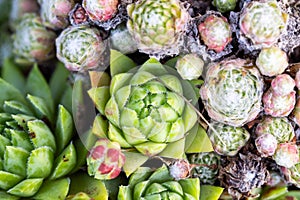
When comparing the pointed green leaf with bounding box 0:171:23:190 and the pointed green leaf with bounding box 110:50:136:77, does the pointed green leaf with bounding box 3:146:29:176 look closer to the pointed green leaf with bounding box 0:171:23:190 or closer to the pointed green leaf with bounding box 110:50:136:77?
the pointed green leaf with bounding box 0:171:23:190

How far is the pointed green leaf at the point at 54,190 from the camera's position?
1337 mm

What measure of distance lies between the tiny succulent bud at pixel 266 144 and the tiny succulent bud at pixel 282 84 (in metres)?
0.11

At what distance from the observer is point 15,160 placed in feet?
4.41

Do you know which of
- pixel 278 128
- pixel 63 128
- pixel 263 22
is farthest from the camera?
pixel 63 128

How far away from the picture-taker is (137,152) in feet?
4.35

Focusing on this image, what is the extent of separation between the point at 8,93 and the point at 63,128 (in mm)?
234

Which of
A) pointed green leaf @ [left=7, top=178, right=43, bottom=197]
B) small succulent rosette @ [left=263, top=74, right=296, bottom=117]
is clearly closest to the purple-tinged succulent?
small succulent rosette @ [left=263, top=74, right=296, bottom=117]

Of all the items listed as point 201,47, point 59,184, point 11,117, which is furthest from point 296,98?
point 11,117

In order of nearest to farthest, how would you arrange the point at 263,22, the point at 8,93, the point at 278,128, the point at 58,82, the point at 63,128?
the point at 263,22 → the point at 278,128 → the point at 63,128 → the point at 8,93 → the point at 58,82

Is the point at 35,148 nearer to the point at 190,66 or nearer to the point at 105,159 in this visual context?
the point at 105,159

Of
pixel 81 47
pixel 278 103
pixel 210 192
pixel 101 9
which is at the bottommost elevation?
pixel 210 192

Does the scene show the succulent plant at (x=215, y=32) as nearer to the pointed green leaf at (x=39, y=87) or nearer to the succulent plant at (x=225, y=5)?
the succulent plant at (x=225, y=5)

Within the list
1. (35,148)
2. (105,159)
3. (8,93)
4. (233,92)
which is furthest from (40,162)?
(233,92)

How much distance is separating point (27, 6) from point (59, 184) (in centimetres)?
68
